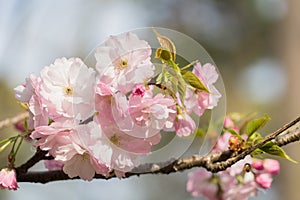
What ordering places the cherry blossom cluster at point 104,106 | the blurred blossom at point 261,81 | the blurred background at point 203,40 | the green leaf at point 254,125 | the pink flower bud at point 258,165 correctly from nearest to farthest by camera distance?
the cherry blossom cluster at point 104,106
the green leaf at point 254,125
the pink flower bud at point 258,165
the blurred background at point 203,40
the blurred blossom at point 261,81

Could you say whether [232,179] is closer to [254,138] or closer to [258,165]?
[258,165]

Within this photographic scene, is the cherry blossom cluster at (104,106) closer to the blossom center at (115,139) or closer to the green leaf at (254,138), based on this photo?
the blossom center at (115,139)

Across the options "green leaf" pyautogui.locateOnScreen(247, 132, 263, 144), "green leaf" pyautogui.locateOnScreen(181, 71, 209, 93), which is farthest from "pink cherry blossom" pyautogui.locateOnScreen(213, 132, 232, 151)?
"green leaf" pyautogui.locateOnScreen(181, 71, 209, 93)

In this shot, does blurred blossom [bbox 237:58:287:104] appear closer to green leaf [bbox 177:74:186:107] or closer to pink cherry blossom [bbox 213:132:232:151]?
pink cherry blossom [bbox 213:132:232:151]

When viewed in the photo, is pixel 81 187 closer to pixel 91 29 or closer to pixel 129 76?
pixel 91 29

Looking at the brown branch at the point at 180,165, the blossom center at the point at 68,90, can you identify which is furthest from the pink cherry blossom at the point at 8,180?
the blossom center at the point at 68,90
